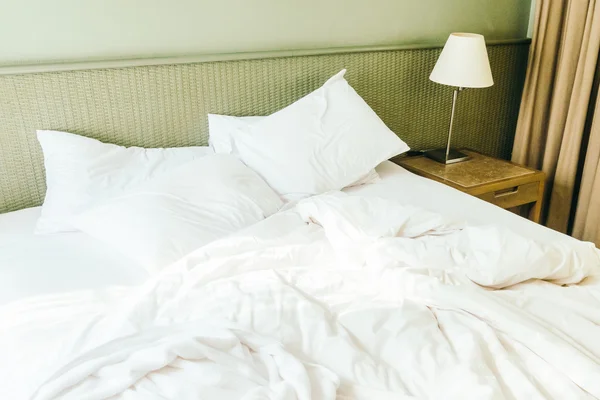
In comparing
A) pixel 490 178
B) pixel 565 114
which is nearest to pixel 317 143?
pixel 490 178

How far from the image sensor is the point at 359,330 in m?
1.29

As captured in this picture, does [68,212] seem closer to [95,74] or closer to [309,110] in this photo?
[95,74]

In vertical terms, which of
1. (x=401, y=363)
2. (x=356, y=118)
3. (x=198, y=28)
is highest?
(x=198, y=28)

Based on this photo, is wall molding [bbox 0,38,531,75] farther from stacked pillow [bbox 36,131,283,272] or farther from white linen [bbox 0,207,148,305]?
white linen [bbox 0,207,148,305]

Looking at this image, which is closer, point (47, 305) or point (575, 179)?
point (47, 305)

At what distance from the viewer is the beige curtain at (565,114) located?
2.56m

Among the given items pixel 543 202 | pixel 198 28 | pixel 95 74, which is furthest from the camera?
pixel 543 202

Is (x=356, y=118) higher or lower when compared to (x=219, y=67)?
lower

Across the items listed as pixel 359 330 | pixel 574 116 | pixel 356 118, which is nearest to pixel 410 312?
pixel 359 330

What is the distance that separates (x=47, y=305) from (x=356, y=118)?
52.6 inches

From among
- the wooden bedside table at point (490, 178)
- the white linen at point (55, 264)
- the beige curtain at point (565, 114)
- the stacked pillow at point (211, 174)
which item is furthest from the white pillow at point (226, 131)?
the beige curtain at point (565, 114)

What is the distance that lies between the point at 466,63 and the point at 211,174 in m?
1.23

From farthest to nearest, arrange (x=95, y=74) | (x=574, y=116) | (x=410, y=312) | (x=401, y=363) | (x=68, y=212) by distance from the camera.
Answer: (x=574, y=116)
(x=95, y=74)
(x=68, y=212)
(x=410, y=312)
(x=401, y=363)

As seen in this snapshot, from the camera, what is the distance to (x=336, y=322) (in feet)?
4.34
